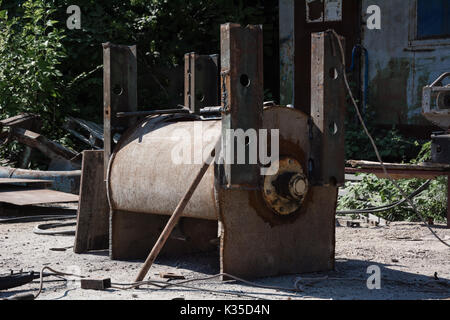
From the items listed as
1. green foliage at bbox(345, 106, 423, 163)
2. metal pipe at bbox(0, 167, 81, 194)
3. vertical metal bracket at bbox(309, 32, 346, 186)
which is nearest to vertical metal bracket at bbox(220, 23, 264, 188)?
vertical metal bracket at bbox(309, 32, 346, 186)

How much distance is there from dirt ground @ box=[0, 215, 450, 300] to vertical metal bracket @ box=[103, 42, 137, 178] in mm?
989

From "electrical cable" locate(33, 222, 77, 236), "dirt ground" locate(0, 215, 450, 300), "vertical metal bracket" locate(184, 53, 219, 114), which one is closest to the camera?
"dirt ground" locate(0, 215, 450, 300)

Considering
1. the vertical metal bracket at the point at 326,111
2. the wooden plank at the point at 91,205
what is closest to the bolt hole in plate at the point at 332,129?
the vertical metal bracket at the point at 326,111

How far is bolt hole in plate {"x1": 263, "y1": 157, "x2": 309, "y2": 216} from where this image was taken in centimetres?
468

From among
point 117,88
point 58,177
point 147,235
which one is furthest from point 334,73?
point 58,177

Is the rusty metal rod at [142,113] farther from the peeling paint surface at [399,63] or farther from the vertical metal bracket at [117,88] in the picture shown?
the peeling paint surface at [399,63]

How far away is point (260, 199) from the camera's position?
4.66 meters

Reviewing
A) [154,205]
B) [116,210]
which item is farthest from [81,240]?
[154,205]

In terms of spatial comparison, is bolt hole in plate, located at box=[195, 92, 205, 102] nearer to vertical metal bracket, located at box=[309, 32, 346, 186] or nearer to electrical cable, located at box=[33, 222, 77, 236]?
vertical metal bracket, located at box=[309, 32, 346, 186]

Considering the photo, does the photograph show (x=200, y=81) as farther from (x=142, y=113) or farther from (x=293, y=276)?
(x=293, y=276)

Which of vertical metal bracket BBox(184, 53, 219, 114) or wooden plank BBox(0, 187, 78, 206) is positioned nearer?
vertical metal bracket BBox(184, 53, 219, 114)

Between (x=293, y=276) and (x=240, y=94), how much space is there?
135 centimetres

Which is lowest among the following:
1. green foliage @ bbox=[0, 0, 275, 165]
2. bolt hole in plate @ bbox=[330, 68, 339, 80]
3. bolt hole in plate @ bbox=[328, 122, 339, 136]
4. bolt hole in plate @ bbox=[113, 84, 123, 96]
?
bolt hole in plate @ bbox=[328, 122, 339, 136]

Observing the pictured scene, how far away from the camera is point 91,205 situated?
19.6ft
